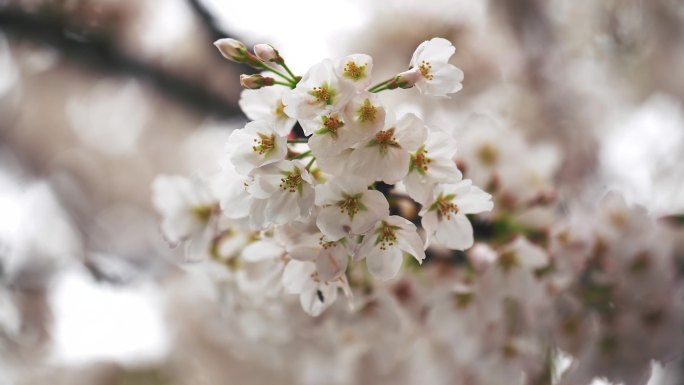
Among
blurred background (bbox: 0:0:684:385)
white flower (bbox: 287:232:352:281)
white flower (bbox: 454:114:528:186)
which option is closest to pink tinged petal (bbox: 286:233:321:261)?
white flower (bbox: 287:232:352:281)

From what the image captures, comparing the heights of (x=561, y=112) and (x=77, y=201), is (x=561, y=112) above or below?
above

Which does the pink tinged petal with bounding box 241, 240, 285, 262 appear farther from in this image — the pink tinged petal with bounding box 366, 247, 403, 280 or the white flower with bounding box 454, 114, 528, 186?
the white flower with bounding box 454, 114, 528, 186

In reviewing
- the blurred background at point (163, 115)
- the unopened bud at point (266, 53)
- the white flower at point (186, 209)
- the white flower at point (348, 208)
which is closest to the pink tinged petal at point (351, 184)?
the white flower at point (348, 208)

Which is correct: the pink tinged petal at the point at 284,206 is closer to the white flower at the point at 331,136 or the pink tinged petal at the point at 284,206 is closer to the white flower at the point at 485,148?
the white flower at the point at 331,136

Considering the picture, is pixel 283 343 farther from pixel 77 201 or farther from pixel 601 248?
pixel 77 201

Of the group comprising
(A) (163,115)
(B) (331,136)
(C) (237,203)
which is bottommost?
(A) (163,115)

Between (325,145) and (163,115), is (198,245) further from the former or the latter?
(163,115)

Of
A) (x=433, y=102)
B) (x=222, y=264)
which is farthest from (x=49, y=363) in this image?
(x=433, y=102)

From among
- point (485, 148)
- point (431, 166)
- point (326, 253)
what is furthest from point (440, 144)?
point (485, 148)
